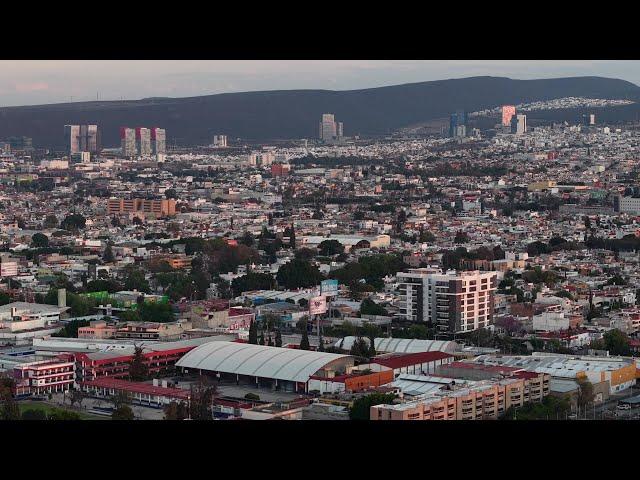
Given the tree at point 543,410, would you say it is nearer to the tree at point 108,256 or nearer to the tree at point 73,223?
the tree at point 108,256

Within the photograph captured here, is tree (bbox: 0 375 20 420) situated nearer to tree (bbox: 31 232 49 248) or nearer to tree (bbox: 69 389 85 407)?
tree (bbox: 69 389 85 407)

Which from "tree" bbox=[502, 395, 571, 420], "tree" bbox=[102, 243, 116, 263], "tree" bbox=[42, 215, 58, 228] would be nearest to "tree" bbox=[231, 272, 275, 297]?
"tree" bbox=[102, 243, 116, 263]

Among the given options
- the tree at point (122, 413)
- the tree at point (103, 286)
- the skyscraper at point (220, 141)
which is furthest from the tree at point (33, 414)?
the skyscraper at point (220, 141)

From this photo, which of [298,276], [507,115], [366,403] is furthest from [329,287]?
[507,115]

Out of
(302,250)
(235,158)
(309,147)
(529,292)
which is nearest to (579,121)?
(309,147)
